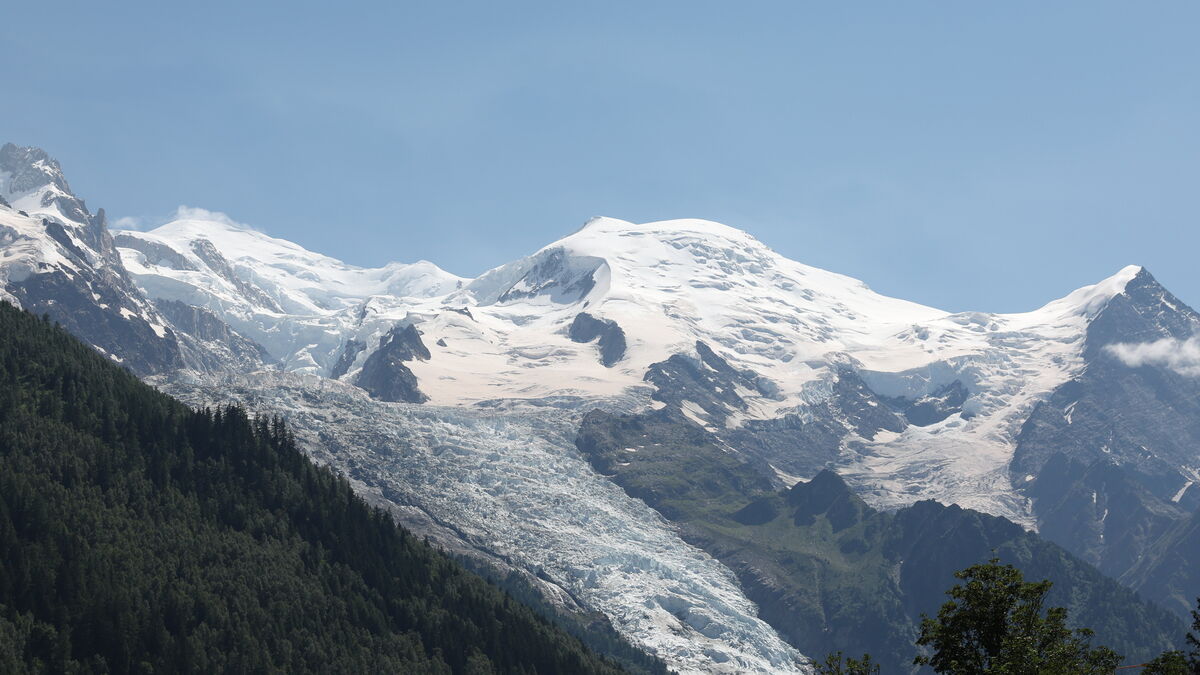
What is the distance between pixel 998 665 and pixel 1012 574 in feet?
30.0

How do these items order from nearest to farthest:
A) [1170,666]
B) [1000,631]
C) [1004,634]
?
[1170,666] < [1004,634] < [1000,631]

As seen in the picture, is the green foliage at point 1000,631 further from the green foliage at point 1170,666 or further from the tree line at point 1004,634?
the green foliage at point 1170,666

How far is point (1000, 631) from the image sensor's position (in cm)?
11619

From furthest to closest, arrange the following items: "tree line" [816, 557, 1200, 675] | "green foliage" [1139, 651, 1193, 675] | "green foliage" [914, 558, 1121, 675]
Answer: "green foliage" [1139, 651, 1193, 675], "tree line" [816, 557, 1200, 675], "green foliage" [914, 558, 1121, 675]

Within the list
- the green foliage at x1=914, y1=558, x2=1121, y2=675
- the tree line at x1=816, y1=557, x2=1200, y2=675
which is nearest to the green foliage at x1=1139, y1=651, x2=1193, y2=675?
the tree line at x1=816, y1=557, x2=1200, y2=675

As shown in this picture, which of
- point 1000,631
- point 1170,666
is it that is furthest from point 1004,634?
point 1170,666

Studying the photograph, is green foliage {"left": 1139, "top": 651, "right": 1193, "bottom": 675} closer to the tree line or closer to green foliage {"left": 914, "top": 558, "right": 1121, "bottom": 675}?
the tree line

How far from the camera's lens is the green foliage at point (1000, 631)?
112688mm

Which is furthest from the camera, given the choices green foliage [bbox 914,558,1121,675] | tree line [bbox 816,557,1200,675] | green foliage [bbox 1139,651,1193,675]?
green foliage [bbox 1139,651,1193,675]

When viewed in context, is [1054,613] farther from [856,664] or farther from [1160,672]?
[856,664]

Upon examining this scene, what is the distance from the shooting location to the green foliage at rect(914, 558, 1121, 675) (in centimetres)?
Result: 11269

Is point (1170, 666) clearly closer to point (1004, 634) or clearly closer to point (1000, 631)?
point (1004, 634)

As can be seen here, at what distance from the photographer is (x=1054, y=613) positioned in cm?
11656

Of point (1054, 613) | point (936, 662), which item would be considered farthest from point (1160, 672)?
point (936, 662)
